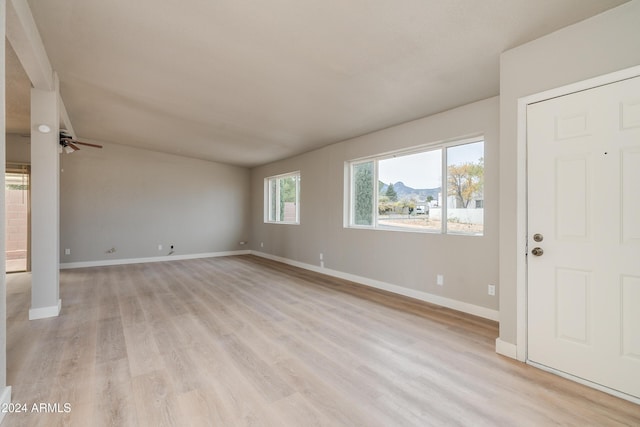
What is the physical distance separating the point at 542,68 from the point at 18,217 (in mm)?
8380

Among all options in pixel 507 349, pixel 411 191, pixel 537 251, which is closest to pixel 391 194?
pixel 411 191

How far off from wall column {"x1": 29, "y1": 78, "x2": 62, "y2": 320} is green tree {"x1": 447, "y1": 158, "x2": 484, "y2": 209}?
4.69 meters

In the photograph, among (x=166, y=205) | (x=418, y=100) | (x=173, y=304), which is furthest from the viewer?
(x=166, y=205)

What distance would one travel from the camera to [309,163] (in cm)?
594

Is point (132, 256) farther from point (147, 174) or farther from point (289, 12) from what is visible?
point (289, 12)

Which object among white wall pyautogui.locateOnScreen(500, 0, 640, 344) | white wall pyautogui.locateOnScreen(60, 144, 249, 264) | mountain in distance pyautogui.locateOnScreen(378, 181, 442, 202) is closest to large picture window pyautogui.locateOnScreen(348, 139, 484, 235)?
mountain in distance pyautogui.locateOnScreen(378, 181, 442, 202)

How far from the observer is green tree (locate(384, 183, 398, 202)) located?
171 inches

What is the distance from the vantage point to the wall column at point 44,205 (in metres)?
3.00

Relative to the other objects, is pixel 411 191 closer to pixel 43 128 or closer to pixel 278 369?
pixel 278 369

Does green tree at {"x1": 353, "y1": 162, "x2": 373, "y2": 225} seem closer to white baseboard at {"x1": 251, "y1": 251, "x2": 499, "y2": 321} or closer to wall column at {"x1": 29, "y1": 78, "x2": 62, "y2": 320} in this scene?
white baseboard at {"x1": 251, "y1": 251, "x2": 499, "y2": 321}

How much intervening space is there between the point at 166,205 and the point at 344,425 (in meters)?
6.80

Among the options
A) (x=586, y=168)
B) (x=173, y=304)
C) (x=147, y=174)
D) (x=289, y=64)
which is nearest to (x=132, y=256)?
(x=147, y=174)

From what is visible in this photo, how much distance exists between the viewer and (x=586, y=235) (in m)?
1.96

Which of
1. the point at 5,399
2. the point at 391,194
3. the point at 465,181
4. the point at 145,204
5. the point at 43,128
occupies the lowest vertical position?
the point at 5,399
